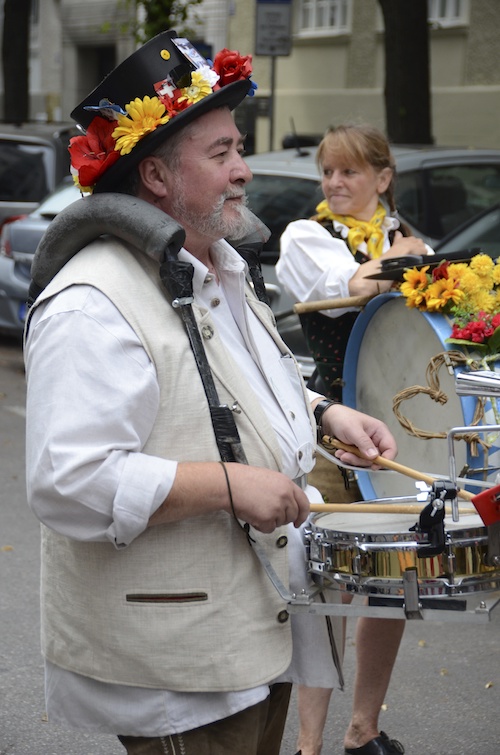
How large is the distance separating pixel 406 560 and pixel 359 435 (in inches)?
20.5

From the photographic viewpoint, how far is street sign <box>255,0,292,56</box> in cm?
1230

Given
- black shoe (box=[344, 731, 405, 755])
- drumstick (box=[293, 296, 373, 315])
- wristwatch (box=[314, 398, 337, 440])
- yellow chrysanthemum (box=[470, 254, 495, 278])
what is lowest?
black shoe (box=[344, 731, 405, 755])

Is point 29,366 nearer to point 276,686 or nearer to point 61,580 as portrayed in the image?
point 61,580

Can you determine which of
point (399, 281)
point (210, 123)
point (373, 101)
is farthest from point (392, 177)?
point (373, 101)

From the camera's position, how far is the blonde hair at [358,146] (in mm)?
4078

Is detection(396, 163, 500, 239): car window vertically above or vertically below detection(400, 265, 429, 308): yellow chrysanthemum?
below

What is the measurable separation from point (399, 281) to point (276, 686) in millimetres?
1544

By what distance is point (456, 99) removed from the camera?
57.8ft

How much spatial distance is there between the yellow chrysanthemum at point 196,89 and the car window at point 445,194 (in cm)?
464

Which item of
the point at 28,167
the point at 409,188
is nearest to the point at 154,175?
the point at 409,188

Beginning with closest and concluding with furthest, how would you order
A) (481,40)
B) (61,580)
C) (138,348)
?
(138,348)
(61,580)
(481,40)

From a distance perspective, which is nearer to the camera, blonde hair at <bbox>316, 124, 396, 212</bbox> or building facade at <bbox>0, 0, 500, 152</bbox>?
blonde hair at <bbox>316, 124, 396, 212</bbox>

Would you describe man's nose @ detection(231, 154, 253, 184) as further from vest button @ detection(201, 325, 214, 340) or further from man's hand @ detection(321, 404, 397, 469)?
man's hand @ detection(321, 404, 397, 469)

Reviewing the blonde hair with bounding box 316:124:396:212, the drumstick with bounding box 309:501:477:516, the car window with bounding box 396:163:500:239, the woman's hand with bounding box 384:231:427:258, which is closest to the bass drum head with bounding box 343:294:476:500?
the woman's hand with bounding box 384:231:427:258
